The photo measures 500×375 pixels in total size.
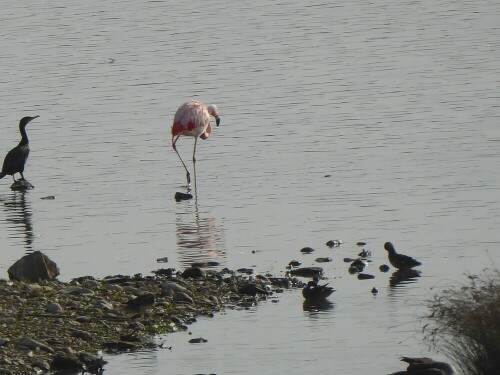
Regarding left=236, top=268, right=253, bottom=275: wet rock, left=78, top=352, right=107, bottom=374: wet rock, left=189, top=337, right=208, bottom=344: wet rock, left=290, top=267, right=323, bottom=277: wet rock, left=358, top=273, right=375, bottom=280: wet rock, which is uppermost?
left=236, top=268, right=253, bottom=275: wet rock

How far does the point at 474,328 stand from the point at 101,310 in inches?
190

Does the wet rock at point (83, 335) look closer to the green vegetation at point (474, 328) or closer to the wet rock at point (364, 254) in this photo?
the green vegetation at point (474, 328)

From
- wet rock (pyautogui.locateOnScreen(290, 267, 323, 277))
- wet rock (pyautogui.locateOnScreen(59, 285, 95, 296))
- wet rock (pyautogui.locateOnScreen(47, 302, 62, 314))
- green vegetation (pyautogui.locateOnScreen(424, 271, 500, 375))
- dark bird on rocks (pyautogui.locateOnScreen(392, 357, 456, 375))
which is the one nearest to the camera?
green vegetation (pyautogui.locateOnScreen(424, 271, 500, 375))

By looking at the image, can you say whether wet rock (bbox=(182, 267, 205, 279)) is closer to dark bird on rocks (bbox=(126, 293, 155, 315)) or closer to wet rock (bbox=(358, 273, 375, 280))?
dark bird on rocks (bbox=(126, 293, 155, 315))

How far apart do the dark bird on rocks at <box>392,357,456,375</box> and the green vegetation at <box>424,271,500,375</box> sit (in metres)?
0.12

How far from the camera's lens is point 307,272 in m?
17.9

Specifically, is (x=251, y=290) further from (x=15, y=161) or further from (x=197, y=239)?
(x=15, y=161)

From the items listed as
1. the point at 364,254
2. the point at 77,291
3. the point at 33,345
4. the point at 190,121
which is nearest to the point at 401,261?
the point at 364,254

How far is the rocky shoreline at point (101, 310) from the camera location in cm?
1426

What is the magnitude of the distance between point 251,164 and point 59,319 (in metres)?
11.9

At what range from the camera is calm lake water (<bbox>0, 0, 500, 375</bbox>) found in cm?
1586

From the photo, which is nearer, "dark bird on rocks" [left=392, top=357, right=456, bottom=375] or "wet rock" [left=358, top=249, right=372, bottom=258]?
"dark bird on rocks" [left=392, top=357, right=456, bottom=375]

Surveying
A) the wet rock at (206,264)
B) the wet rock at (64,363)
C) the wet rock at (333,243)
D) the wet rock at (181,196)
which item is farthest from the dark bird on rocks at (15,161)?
the wet rock at (64,363)

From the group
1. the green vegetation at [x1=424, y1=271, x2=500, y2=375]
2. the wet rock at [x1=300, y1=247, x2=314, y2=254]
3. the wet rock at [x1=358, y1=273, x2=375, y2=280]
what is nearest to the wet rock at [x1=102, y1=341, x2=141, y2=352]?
the green vegetation at [x1=424, y1=271, x2=500, y2=375]
